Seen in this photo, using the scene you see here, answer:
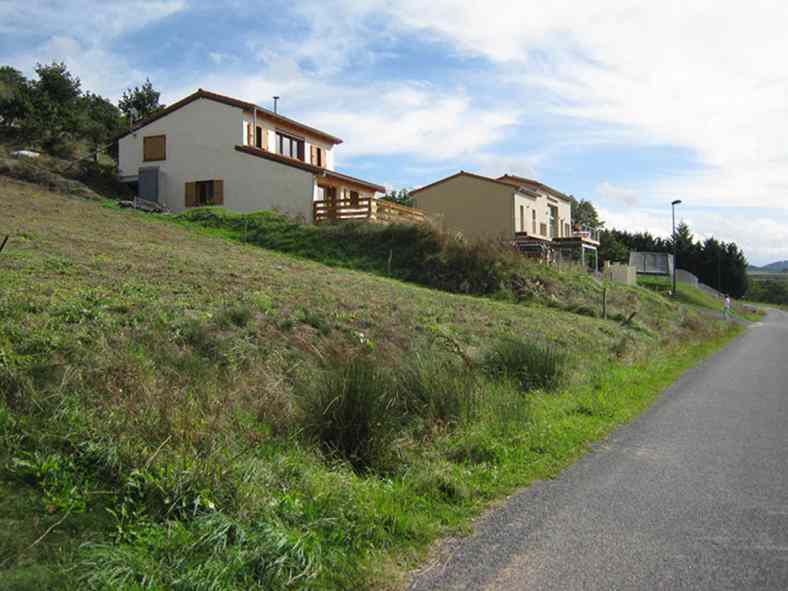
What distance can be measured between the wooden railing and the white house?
55cm

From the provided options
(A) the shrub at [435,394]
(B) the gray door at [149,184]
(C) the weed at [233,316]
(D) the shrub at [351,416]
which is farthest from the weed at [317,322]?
(B) the gray door at [149,184]

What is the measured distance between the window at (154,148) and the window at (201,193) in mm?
2664

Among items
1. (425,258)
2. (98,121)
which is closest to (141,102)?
(98,121)

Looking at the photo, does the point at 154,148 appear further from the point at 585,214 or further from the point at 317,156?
the point at 585,214

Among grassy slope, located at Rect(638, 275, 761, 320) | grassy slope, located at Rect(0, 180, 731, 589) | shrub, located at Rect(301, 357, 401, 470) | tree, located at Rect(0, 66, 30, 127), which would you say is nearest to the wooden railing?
grassy slope, located at Rect(0, 180, 731, 589)

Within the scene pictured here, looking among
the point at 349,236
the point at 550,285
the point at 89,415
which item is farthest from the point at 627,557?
the point at 349,236

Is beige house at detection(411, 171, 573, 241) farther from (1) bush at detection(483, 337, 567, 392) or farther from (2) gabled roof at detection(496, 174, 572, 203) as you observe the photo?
(1) bush at detection(483, 337, 567, 392)

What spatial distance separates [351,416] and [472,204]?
43554 mm

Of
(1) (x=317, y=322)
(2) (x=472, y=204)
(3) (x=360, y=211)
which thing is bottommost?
(1) (x=317, y=322)

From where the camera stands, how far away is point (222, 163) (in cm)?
3919

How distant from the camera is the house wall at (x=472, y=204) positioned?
48594 mm

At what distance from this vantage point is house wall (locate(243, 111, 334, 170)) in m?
39.5

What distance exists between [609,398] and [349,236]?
71.1 ft

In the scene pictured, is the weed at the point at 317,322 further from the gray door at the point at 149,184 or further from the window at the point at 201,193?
the gray door at the point at 149,184
